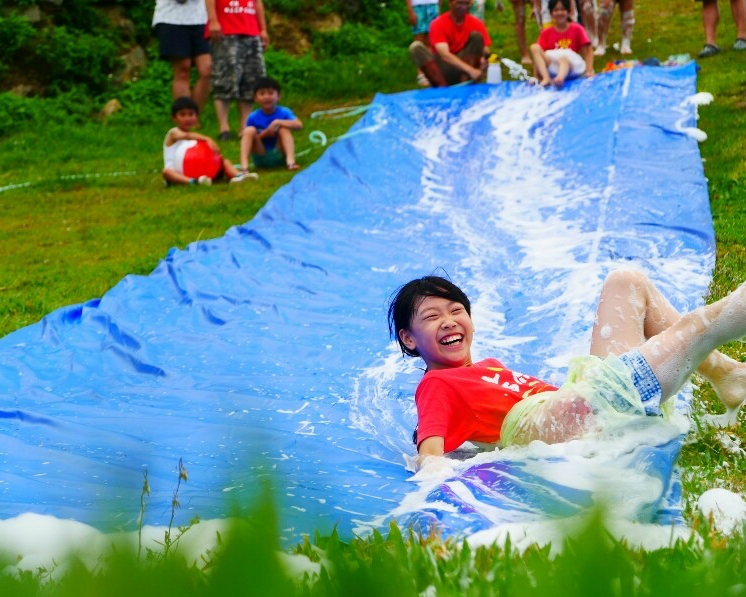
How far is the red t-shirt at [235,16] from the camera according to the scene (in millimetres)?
9945

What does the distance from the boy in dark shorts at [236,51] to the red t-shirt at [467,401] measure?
22.5 ft

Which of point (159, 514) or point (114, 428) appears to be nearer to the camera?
point (159, 514)

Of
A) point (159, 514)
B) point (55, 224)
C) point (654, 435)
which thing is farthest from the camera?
point (55, 224)

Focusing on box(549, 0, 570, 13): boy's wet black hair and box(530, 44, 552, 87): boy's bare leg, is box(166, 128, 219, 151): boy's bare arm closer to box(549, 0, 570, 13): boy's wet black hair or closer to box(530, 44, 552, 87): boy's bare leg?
box(530, 44, 552, 87): boy's bare leg

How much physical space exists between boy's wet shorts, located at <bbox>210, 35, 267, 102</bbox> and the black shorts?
0.58ft

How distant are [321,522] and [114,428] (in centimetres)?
179

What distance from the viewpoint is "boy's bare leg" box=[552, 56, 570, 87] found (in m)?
9.79

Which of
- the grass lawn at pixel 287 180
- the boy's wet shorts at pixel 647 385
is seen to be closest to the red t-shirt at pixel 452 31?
the grass lawn at pixel 287 180

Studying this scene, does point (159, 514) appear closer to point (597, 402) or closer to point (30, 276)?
point (597, 402)

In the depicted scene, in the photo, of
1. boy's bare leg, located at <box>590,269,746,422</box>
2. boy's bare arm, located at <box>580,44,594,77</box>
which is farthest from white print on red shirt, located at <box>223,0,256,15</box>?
boy's bare leg, located at <box>590,269,746,422</box>

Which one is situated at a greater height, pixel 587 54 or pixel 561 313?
pixel 587 54

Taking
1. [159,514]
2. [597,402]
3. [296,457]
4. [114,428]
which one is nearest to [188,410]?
[114,428]

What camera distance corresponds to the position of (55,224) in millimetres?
8375

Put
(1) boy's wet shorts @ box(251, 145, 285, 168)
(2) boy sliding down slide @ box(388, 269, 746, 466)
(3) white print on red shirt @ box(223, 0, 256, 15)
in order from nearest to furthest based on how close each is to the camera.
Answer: (2) boy sliding down slide @ box(388, 269, 746, 466), (1) boy's wet shorts @ box(251, 145, 285, 168), (3) white print on red shirt @ box(223, 0, 256, 15)
